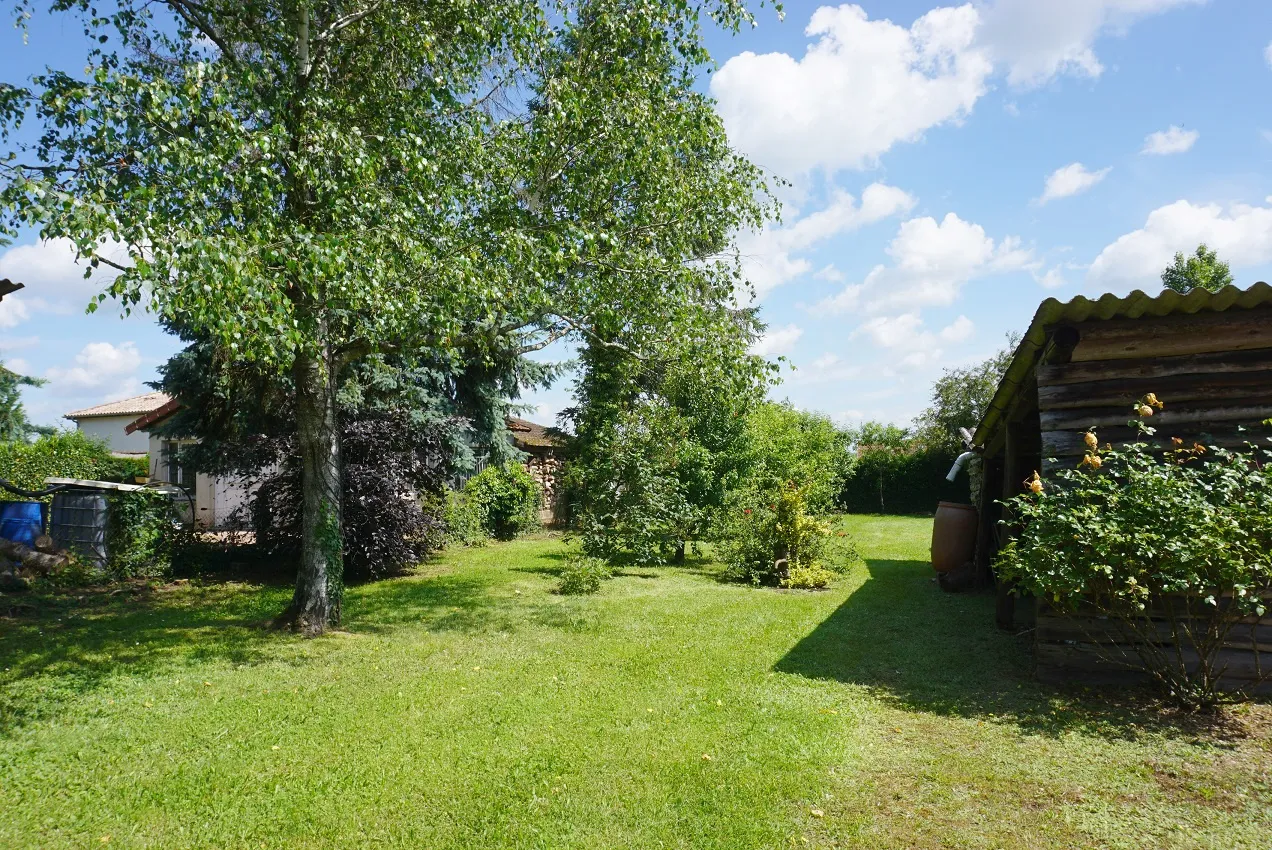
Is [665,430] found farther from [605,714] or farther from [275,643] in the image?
[605,714]

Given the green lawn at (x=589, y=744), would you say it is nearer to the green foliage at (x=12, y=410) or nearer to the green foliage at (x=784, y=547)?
the green foliage at (x=784, y=547)

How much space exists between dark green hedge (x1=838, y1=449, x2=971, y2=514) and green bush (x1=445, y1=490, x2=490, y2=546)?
15.2 metres

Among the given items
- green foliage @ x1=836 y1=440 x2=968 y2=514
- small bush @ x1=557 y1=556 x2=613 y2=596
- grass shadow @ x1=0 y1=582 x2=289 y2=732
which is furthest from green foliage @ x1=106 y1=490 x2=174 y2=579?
green foliage @ x1=836 y1=440 x2=968 y2=514

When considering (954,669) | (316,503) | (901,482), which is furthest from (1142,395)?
(901,482)

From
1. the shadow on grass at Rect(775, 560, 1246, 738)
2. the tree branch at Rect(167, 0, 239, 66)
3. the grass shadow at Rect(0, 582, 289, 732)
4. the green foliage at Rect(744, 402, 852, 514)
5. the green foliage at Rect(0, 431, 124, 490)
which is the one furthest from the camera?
the green foliage at Rect(0, 431, 124, 490)

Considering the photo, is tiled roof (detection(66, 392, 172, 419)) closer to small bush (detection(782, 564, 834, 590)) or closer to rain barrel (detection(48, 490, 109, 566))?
rain barrel (detection(48, 490, 109, 566))

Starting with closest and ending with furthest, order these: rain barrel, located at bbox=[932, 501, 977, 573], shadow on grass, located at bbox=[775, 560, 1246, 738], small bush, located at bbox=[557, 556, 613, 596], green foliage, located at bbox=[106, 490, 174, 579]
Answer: shadow on grass, located at bbox=[775, 560, 1246, 738], small bush, located at bbox=[557, 556, 613, 596], green foliage, located at bbox=[106, 490, 174, 579], rain barrel, located at bbox=[932, 501, 977, 573]

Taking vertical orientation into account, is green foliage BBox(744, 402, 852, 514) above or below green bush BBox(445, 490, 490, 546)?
above

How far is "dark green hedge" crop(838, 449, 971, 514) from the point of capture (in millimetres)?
27250

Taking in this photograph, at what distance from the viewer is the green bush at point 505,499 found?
17500mm

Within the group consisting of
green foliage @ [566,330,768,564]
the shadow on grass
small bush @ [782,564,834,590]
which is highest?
green foliage @ [566,330,768,564]

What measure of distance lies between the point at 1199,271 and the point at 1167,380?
26.9 meters

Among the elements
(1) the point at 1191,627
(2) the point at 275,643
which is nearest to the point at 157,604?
(2) the point at 275,643

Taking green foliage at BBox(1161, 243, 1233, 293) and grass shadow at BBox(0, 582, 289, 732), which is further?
green foliage at BBox(1161, 243, 1233, 293)
